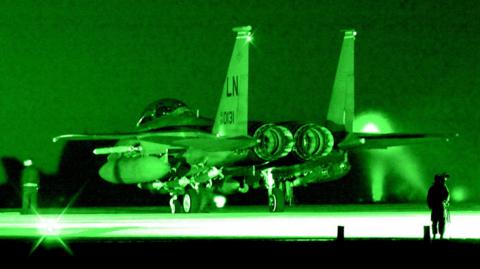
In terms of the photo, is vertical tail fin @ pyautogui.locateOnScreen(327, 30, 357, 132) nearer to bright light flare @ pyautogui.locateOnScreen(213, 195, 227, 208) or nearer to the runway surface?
the runway surface

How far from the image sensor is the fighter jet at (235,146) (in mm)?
25672

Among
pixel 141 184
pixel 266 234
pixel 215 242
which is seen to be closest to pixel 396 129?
pixel 141 184

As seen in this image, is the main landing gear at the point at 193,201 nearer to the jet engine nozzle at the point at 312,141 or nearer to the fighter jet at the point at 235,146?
the fighter jet at the point at 235,146

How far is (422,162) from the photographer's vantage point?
3819 centimetres

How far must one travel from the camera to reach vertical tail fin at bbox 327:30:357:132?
91.9 feet

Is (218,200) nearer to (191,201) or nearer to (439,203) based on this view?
(191,201)

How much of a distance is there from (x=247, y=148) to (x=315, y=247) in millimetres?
11771

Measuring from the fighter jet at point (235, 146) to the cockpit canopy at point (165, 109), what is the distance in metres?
0.03

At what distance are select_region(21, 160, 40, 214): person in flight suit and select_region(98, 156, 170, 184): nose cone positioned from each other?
258 centimetres

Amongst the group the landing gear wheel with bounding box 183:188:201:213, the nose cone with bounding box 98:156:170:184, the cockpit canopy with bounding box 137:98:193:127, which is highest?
the cockpit canopy with bounding box 137:98:193:127

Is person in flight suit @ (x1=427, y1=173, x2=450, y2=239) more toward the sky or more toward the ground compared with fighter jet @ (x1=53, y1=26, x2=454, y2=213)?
more toward the ground

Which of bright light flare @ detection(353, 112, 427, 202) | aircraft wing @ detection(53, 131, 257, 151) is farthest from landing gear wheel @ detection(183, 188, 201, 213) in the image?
bright light flare @ detection(353, 112, 427, 202)

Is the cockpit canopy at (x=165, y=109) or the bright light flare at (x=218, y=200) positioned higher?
the cockpit canopy at (x=165, y=109)

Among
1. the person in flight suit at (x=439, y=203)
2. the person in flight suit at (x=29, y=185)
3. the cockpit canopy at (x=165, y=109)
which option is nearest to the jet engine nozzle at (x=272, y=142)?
the cockpit canopy at (x=165, y=109)
